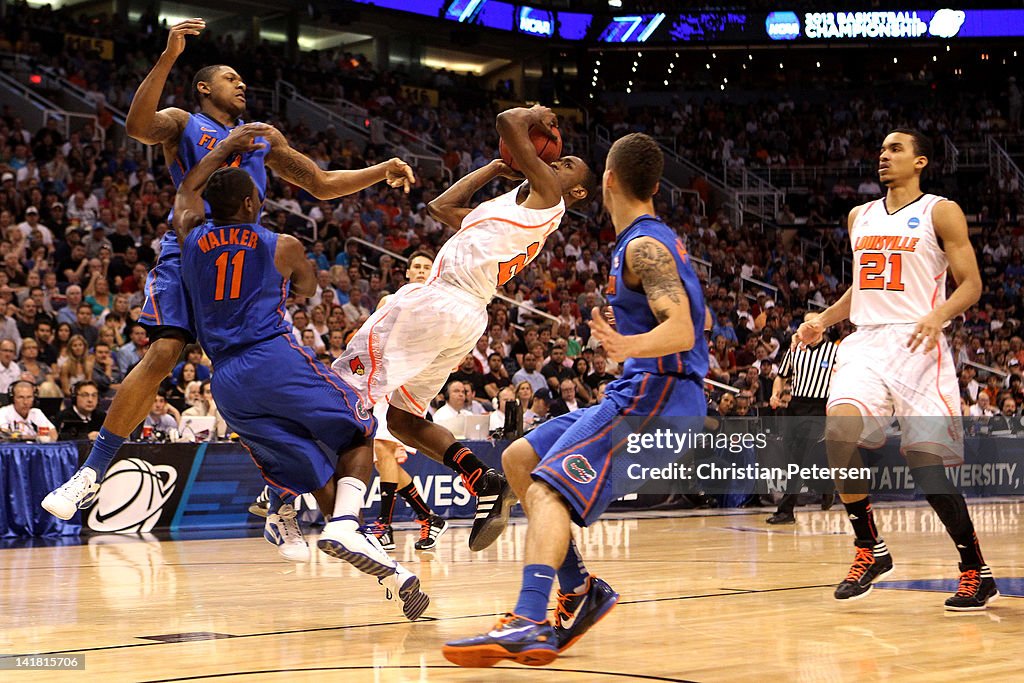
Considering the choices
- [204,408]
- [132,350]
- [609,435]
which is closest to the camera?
[609,435]

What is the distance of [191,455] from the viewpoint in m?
10.3

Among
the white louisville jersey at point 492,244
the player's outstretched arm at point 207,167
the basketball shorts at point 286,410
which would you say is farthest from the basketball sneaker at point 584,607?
the player's outstretched arm at point 207,167

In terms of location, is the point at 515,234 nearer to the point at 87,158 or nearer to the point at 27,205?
the point at 27,205

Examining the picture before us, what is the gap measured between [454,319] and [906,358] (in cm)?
210

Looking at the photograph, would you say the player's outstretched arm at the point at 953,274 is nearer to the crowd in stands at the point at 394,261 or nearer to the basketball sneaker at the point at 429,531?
the crowd in stands at the point at 394,261

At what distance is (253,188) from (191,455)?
5.68 metres

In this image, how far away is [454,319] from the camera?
5586mm

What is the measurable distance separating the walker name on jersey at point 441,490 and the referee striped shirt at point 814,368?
3417 mm

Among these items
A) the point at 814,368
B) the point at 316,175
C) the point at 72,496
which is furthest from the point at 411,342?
the point at 814,368

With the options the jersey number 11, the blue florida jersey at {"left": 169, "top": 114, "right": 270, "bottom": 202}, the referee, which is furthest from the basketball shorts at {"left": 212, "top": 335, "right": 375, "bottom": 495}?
the referee

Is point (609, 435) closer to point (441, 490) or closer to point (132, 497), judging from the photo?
point (132, 497)

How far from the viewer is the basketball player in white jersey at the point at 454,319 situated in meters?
5.45

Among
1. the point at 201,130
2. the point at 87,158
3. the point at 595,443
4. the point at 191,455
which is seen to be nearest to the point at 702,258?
the point at 87,158

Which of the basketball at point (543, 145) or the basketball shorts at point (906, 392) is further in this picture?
the basketball shorts at point (906, 392)
